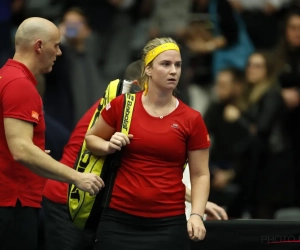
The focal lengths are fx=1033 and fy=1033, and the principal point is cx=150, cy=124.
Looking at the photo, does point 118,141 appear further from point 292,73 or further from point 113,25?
point 113,25

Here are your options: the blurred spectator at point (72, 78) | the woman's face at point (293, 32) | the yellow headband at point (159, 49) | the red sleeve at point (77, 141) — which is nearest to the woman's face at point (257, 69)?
the woman's face at point (293, 32)

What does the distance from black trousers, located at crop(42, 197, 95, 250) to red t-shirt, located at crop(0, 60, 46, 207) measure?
0.55 metres

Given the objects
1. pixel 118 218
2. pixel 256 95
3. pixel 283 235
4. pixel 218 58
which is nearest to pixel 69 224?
pixel 118 218

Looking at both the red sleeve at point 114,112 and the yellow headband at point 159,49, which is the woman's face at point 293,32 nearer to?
the yellow headband at point 159,49

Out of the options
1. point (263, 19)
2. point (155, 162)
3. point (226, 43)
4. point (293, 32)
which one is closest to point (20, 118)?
point (155, 162)

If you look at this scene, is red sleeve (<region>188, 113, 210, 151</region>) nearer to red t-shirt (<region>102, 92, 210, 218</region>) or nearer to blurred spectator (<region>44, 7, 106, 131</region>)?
red t-shirt (<region>102, 92, 210, 218</region>)

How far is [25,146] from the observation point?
237 inches

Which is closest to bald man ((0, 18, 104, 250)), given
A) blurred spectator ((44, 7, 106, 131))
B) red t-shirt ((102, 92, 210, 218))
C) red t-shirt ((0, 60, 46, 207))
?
red t-shirt ((0, 60, 46, 207))

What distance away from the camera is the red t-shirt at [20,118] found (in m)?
6.08

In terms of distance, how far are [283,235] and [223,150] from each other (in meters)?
4.07

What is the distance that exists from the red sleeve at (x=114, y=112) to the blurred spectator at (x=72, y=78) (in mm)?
3741

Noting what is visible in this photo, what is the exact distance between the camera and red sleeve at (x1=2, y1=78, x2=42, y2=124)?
6066 mm

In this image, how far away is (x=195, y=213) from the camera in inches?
243

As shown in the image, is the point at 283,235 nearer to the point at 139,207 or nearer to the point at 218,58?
the point at 139,207
